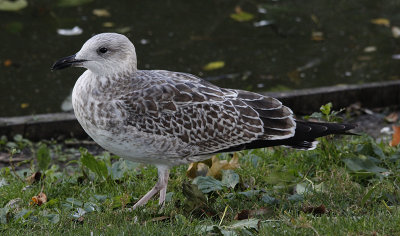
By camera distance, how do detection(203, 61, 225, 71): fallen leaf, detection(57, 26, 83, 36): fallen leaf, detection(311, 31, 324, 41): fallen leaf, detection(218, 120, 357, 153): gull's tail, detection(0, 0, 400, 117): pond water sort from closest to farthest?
detection(218, 120, 357, 153): gull's tail
detection(0, 0, 400, 117): pond water
detection(203, 61, 225, 71): fallen leaf
detection(57, 26, 83, 36): fallen leaf
detection(311, 31, 324, 41): fallen leaf

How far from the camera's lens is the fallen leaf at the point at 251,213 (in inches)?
184

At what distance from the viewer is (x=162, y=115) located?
191 inches

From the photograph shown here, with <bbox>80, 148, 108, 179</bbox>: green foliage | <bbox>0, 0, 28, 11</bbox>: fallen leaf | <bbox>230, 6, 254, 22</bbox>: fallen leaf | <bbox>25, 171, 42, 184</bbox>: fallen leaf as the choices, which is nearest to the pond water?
<bbox>230, 6, 254, 22</bbox>: fallen leaf

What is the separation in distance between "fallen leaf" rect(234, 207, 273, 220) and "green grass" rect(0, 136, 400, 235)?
19 millimetres

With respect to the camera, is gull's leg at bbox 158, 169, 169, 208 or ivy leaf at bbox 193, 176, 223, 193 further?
ivy leaf at bbox 193, 176, 223, 193

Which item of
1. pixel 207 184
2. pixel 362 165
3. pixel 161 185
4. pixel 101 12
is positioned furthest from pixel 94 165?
pixel 101 12

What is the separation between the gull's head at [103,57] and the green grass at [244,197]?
826 millimetres

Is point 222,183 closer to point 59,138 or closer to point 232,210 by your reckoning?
point 232,210

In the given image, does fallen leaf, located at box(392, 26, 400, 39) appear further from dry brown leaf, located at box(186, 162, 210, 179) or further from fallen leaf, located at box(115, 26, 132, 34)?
dry brown leaf, located at box(186, 162, 210, 179)

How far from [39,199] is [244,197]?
149 cm

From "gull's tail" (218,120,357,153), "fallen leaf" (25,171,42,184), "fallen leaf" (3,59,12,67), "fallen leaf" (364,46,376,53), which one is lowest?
"fallen leaf" (364,46,376,53)

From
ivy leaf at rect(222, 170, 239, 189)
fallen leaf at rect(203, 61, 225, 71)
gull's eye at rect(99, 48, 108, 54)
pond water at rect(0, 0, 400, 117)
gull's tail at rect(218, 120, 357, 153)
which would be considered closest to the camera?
gull's eye at rect(99, 48, 108, 54)

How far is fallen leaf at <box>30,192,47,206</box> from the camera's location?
16.6 feet

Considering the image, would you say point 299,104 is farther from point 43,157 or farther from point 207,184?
point 43,157
